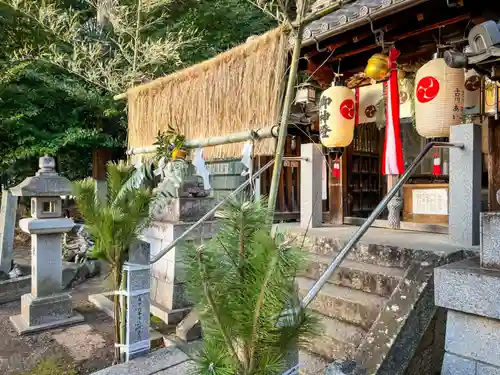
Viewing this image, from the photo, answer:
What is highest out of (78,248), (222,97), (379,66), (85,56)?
(85,56)

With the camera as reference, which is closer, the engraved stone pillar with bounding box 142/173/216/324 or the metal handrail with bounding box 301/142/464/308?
the metal handrail with bounding box 301/142/464/308

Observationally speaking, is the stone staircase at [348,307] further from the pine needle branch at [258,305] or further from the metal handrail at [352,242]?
the pine needle branch at [258,305]

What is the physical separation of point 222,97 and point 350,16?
233 cm

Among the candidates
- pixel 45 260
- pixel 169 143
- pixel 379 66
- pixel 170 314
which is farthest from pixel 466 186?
pixel 45 260

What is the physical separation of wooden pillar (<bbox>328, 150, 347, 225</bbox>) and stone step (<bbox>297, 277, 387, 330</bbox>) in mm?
3247

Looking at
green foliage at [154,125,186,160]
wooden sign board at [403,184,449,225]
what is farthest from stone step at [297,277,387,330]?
green foliage at [154,125,186,160]

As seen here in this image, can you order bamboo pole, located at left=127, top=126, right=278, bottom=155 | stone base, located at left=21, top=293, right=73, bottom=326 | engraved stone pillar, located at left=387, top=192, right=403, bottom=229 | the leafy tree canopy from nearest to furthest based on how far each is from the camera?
bamboo pole, located at left=127, top=126, right=278, bottom=155, stone base, located at left=21, top=293, right=73, bottom=326, engraved stone pillar, located at left=387, top=192, right=403, bottom=229, the leafy tree canopy

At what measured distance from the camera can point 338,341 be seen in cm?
402

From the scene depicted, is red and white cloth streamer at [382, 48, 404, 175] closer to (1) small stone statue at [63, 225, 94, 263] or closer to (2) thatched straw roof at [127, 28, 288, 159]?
(2) thatched straw roof at [127, 28, 288, 159]

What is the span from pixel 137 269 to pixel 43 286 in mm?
3185

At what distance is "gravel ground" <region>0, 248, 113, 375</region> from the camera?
5.02 meters

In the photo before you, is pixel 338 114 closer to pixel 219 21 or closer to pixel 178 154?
pixel 178 154

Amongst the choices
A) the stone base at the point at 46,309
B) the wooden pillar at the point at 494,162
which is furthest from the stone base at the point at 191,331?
the wooden pillar at the point at 494,162

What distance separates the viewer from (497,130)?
5.77 metres
